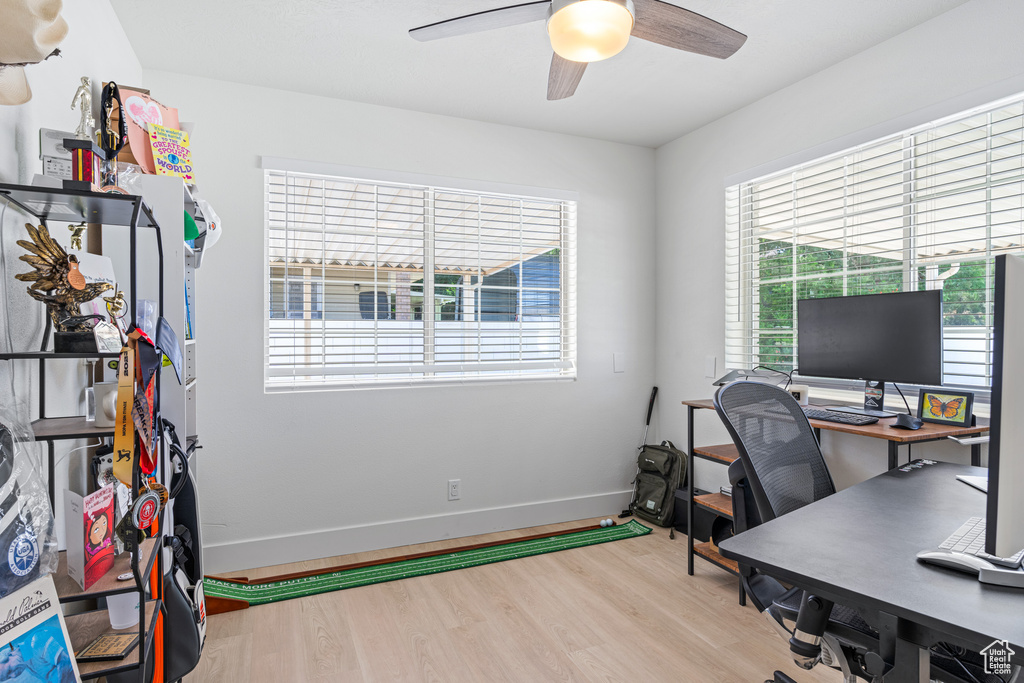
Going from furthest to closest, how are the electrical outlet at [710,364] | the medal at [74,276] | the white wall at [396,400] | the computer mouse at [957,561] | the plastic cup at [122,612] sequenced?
the electrical outlet at [710,364]
the white wall at [396,400]
the plastic cup at [122,612]
the medal at [74,276]
the computer mouse at [957,561]

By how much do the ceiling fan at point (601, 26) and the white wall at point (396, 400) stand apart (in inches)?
59.6

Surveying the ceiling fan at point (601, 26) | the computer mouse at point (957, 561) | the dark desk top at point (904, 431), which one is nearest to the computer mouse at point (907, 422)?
the dark desk top at point (904, 431)

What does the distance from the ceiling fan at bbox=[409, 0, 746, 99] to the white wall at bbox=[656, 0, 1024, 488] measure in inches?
42.8

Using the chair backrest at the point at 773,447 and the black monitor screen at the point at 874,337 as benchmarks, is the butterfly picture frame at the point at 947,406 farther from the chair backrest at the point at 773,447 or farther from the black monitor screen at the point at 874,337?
the chair backrest at the point at 773,447

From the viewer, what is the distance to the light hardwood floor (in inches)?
78.0

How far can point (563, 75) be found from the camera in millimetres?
2029

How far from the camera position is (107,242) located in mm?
1854

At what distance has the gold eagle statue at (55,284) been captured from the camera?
1.20 metres

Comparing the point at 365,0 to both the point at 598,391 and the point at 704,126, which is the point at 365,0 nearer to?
the point at 704,126

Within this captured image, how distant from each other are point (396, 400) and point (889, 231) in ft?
8.70

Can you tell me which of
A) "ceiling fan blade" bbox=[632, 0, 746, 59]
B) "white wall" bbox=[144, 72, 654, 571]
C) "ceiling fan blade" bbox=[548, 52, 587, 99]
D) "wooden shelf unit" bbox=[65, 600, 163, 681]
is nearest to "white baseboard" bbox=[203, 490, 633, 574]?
"white wall" bbox=[144, 72, 654, 571]

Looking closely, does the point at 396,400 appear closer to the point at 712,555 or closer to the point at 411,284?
the point at 411,284

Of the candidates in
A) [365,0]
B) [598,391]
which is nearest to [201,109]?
[365,0]

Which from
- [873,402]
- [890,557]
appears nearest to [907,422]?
[873,402]
